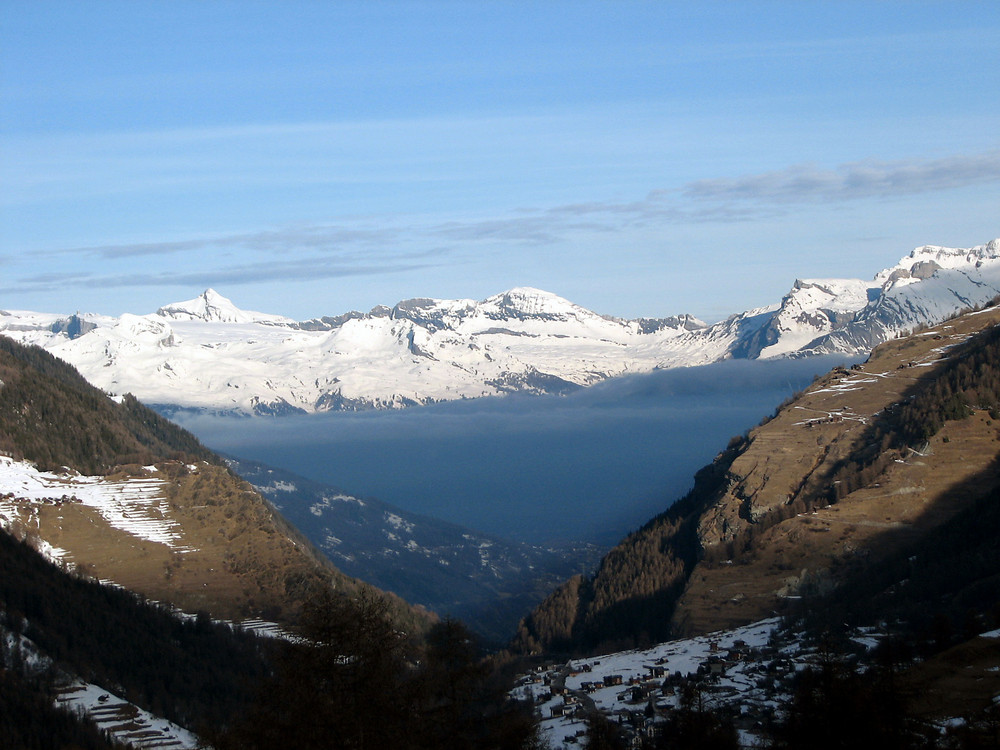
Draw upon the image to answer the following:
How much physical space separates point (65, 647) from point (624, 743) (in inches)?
3514

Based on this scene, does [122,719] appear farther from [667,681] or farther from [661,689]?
[667,681]

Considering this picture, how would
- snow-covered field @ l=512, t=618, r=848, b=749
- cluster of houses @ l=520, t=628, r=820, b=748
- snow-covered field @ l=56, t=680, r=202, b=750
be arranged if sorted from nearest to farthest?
cluster of houses @ l=520, t=628, r=820, b=748, snow-covered field @ l=512, t=618, r=848, b=749, snow-covered field @ l=56, t=680, r=202, b=750

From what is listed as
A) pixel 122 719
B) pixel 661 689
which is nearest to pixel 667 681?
pixel 661 689

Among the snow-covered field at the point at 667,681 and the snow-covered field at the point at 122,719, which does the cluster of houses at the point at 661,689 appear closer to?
the snow-covered field at the point at 667,681

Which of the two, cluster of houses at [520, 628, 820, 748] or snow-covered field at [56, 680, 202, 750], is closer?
cluster of houses at [520, 628, 820, 748]

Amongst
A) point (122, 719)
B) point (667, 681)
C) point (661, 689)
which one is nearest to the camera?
point (122, 719)

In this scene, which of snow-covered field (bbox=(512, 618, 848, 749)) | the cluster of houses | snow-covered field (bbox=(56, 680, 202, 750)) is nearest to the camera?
the cluster of houses

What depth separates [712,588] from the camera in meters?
189

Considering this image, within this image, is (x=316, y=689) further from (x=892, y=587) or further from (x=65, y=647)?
(x=892, y=587)

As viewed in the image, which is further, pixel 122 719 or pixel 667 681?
pixel 667 681

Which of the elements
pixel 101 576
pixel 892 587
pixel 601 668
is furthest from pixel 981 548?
pixel 101 576

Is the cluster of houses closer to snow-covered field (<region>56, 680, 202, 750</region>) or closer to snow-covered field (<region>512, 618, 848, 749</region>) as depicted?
snow-covered field (<region>512, 618, 848, 749</region>)

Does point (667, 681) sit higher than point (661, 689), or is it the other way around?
point (667, 681)

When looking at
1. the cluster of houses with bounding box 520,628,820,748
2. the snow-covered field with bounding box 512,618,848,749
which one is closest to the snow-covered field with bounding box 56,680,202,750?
the snow-covered field with bounding box 512,618,848,749
